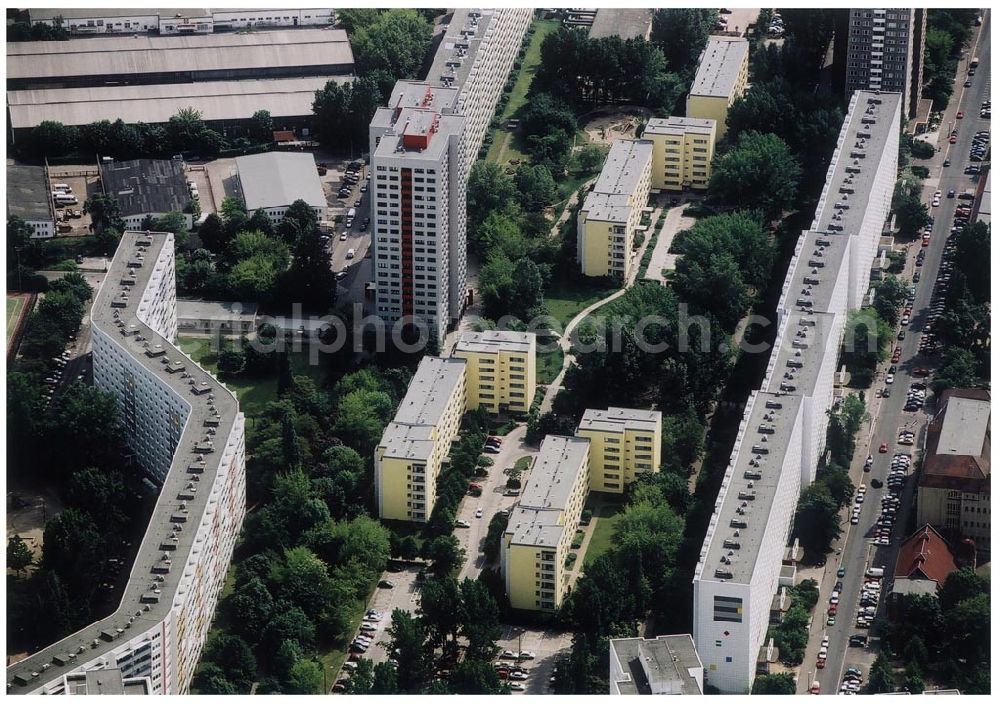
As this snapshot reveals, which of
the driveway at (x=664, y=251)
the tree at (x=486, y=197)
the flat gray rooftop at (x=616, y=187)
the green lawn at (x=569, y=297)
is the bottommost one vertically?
the green lawn at (x=569, y=297)

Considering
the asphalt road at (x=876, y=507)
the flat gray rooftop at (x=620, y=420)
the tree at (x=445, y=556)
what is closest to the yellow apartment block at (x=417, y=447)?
the tree at (x=445, y=556)

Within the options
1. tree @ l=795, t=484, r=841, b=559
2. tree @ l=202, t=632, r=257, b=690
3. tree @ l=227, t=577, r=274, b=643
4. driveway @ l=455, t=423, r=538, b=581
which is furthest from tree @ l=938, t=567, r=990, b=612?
tree @ l=202, t=632, r=257, b=690

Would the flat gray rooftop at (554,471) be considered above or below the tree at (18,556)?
above

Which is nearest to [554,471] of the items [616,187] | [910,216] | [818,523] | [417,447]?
[417,447]

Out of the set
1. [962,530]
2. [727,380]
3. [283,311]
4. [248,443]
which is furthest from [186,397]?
[962,530]

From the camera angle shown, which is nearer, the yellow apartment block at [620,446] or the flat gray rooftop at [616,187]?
the yellow apartment block at [620,446]

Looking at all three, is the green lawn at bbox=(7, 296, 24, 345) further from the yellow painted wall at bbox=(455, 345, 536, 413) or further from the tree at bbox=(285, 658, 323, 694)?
the tree at bbox=(285, 658, 323, 694)

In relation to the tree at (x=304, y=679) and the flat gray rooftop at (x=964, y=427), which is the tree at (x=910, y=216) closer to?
the flat gray rooftop at (x=964, y=427)

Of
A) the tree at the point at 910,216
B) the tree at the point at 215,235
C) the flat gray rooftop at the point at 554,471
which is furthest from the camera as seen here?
the tree at the point at 215,235
